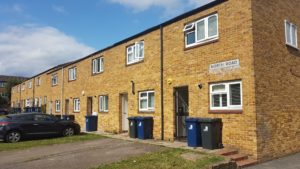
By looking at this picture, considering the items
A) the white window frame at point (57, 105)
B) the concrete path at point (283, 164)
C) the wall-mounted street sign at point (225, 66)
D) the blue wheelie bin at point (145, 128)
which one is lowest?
the concrete path at point (283, 164)

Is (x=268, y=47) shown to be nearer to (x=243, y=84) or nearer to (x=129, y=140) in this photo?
(x=243, y=84)

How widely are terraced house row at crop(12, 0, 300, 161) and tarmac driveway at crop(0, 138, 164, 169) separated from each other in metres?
2.30

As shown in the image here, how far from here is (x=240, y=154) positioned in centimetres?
1132

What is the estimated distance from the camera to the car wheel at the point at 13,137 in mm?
17531

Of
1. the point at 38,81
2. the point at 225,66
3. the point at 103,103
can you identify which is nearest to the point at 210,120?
the point at 225,66

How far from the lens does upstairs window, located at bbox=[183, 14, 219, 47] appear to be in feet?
42.9

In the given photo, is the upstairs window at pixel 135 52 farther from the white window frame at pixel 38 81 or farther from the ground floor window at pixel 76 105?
the white window frame at pixel 38 81

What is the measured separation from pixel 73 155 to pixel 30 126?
21.6ft

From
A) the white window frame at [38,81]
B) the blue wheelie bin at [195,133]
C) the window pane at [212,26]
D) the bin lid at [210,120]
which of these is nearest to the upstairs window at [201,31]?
the window pane at [212,26]

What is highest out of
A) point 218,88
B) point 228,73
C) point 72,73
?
point 72,73

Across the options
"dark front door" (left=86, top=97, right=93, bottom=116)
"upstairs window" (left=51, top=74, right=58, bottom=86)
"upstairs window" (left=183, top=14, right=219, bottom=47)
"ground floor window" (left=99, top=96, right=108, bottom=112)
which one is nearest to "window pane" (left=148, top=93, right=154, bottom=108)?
"upstairs window" (left=183, top=14, right=219, bottom=47)

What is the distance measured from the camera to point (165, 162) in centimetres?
1041

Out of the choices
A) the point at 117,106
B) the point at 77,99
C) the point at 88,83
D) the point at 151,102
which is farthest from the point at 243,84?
the point at 77,99

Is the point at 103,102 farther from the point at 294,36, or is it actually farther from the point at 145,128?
the point at 294,36
